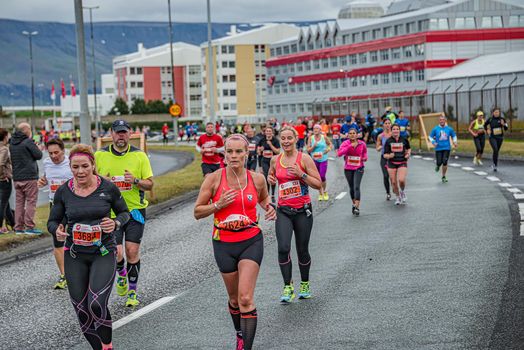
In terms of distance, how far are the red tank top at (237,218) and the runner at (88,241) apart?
0.83 meters

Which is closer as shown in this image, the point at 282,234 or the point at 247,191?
the point at 247,191

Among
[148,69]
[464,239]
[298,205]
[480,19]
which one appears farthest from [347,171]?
[148,69]

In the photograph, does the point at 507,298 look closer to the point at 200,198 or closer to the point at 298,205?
the point at 298,205

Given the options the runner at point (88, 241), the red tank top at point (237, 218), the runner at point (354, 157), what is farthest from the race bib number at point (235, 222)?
the runner at point (354, 157)

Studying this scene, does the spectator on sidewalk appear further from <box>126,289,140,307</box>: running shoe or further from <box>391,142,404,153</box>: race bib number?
<box>391,142,404,153</box>: race bib number

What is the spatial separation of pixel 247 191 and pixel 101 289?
132 centimetres

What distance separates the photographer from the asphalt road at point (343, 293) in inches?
314

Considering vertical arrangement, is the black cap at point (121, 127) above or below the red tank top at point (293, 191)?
above

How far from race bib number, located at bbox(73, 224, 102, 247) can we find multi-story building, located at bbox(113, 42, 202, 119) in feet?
548

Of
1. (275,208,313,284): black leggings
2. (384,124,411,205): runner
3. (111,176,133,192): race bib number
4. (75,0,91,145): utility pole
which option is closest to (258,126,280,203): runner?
(384,124,411,205): runner

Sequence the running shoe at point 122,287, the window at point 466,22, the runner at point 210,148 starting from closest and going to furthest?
the running shoe at point 122,287, the runner at point 210,148, the window at point 466,22

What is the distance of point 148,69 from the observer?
18238 cm

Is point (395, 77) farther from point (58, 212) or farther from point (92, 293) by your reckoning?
point (92, 293)

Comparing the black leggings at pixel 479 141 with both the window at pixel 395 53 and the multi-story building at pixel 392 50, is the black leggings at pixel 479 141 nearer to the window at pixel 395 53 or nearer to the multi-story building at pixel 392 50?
the multi-story building at pixel 392 50
